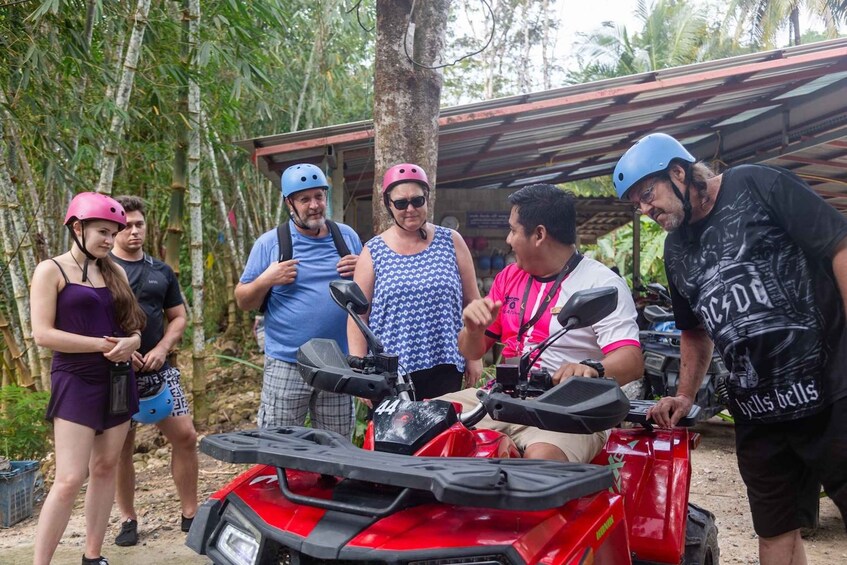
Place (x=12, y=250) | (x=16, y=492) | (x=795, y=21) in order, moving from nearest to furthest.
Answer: (x=16, y=492) → (x=12, y=250) → (x=795, y=21)

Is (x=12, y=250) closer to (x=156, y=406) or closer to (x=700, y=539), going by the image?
(x=156, y=406)

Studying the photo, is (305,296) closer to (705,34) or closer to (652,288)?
(652,288)

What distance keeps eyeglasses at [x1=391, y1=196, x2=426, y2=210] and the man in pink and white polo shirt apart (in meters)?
0.73

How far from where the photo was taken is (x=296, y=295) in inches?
159

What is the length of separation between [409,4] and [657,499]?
3641 mm

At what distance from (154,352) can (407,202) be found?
1.86 m

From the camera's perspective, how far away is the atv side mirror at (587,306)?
6.40ft

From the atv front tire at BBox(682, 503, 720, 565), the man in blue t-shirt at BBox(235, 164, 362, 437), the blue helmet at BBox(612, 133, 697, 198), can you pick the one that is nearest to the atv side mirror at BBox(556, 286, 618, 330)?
the blue helmet at BBox(612, 133, 697, 198)

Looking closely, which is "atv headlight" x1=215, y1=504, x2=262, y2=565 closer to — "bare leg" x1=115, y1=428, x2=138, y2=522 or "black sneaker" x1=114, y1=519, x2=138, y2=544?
"bare leg" x1=115, y1=428, x2=138, y2=522

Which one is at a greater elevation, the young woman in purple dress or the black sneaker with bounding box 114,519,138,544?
the young woman in purple dress

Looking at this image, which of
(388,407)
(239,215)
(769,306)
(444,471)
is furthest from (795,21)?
(444,471)

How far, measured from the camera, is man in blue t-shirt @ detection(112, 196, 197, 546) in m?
4.34

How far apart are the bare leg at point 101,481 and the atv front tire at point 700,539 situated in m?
A: 2.80

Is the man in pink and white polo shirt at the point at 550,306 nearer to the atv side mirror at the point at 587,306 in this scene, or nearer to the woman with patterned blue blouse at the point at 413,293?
the atv side mirror at the point at 587,306
